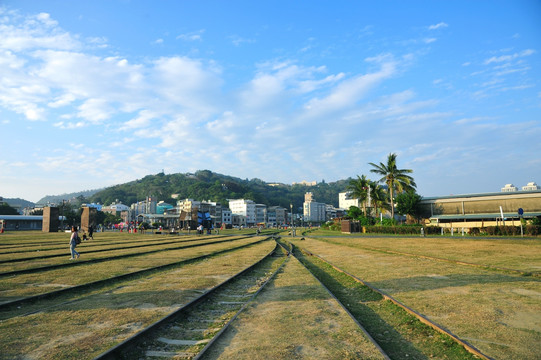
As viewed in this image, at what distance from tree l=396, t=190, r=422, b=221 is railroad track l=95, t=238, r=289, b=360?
201ft

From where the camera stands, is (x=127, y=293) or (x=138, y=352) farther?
(x=127, y=293)

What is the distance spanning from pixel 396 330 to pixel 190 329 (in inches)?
173

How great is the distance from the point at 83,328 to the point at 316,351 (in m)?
4.89

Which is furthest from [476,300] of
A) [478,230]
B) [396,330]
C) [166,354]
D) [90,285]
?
[478,230]

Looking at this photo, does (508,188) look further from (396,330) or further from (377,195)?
(396,330)

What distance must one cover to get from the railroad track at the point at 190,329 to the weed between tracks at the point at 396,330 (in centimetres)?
306

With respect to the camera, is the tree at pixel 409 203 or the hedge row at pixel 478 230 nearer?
the hedge row at pixel 478 230

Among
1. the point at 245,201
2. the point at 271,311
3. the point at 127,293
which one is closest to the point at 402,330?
the point at 271,311

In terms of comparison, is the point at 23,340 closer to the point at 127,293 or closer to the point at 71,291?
the point at 127,293

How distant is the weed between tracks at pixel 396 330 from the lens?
18.4ft

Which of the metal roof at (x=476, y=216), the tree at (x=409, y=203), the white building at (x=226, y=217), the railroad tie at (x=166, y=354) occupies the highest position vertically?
the tree at (x=409, y=203)

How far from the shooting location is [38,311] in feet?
26.6

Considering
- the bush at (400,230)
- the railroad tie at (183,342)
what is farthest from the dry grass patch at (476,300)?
the bush at (400,230)

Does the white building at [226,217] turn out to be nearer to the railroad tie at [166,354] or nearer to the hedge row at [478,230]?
the hedge row at [478,230]
